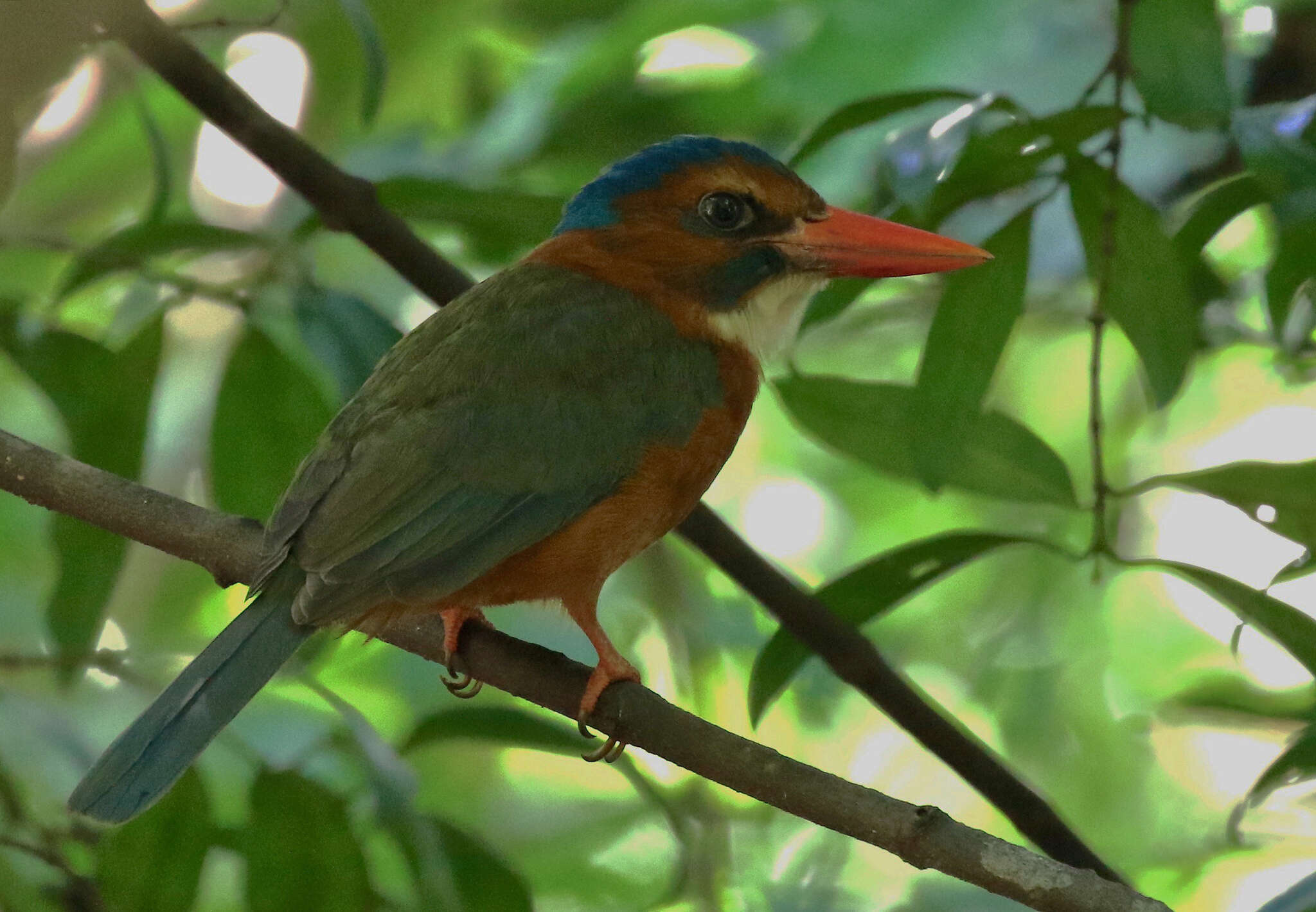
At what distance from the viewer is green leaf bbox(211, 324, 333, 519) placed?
267 centimetres

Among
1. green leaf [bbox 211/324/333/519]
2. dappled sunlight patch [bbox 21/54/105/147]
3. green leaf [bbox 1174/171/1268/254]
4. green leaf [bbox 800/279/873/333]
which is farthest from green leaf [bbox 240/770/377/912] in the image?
dappled sunlight patch [bbox 21/54/105/147]

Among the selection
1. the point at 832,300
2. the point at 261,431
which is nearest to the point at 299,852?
the point at 261,431

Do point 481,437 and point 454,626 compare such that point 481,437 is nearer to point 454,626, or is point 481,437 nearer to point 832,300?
point 454,626

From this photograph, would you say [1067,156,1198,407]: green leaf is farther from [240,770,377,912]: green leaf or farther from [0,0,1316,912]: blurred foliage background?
[240,770,377,912]: green leaf

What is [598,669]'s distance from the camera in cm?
224

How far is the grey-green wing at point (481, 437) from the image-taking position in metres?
2.17

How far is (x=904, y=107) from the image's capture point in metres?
2.47

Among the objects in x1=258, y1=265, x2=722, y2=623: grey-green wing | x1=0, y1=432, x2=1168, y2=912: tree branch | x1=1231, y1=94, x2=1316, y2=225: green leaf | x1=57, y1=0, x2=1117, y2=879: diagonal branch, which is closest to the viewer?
x1=0, y1=432, x2=1168, y2=912: tree branch

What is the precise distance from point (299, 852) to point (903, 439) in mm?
1124

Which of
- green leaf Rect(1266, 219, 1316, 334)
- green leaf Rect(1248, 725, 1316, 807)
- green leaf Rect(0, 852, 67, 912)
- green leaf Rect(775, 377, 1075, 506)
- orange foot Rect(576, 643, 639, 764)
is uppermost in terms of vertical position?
green leaf Rect(1266, 219, 1316, 334)

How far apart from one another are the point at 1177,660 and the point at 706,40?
2.00m

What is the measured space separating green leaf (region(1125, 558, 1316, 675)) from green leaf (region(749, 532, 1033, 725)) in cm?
28

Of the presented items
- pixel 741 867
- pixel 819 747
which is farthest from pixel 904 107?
pixel 819 747

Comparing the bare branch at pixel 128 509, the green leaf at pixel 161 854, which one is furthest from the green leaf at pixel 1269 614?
the green leaf at pixel 161 854
